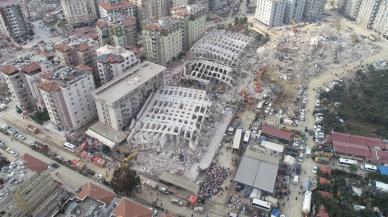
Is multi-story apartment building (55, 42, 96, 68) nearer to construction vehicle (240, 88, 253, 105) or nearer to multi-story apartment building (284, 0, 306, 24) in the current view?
construction vehicle (240, 88, 253, 105)

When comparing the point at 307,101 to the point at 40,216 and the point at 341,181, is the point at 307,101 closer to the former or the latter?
the point at 341,181

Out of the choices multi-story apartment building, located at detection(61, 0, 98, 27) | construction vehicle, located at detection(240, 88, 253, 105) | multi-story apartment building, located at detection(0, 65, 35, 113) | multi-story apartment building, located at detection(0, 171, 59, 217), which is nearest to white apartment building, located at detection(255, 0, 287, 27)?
construction vehicle, located at detection(240, 88, 253, 105)

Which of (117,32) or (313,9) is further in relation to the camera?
(313,9)

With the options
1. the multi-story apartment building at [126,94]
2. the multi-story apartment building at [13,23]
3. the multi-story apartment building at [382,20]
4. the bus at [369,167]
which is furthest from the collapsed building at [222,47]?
the multi-story apartment building at [13,23]

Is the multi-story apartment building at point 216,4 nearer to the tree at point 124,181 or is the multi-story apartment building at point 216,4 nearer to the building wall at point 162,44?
the building wall at point 162,44

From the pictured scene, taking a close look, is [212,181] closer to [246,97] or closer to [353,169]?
[353,169]

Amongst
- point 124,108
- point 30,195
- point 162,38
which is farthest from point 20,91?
point 162,38
